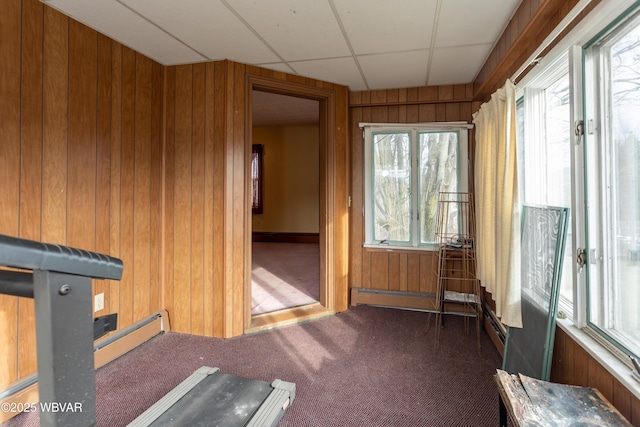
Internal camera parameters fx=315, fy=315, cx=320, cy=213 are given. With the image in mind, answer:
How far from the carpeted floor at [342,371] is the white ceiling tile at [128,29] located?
2.35 meters

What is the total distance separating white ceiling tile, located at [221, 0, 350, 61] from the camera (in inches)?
74.7

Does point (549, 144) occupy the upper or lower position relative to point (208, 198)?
upper

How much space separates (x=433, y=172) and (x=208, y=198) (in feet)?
7.50

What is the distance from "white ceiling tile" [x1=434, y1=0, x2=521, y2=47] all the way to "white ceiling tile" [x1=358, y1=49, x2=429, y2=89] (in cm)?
26

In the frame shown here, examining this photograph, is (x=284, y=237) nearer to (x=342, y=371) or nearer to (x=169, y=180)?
(x=169, y=180)

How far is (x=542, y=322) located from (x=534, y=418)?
2.24 feet

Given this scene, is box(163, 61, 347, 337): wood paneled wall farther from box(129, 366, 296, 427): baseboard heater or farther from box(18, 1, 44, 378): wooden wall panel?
box(18, 1, 44, 378): wooden wall panel

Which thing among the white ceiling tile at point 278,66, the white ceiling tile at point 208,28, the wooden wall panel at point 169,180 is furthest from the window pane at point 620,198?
the wooden wall panel at point 169,180

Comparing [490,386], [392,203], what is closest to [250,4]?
[392,203]

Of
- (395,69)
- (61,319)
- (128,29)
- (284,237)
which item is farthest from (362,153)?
(284,237)

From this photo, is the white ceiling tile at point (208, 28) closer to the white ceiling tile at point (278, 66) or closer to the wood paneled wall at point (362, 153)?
the white ceiling tile at point (278, 66)

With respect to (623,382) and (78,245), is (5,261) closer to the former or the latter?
(623,382)

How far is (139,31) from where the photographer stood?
2.21 m

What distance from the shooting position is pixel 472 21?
2.06m
